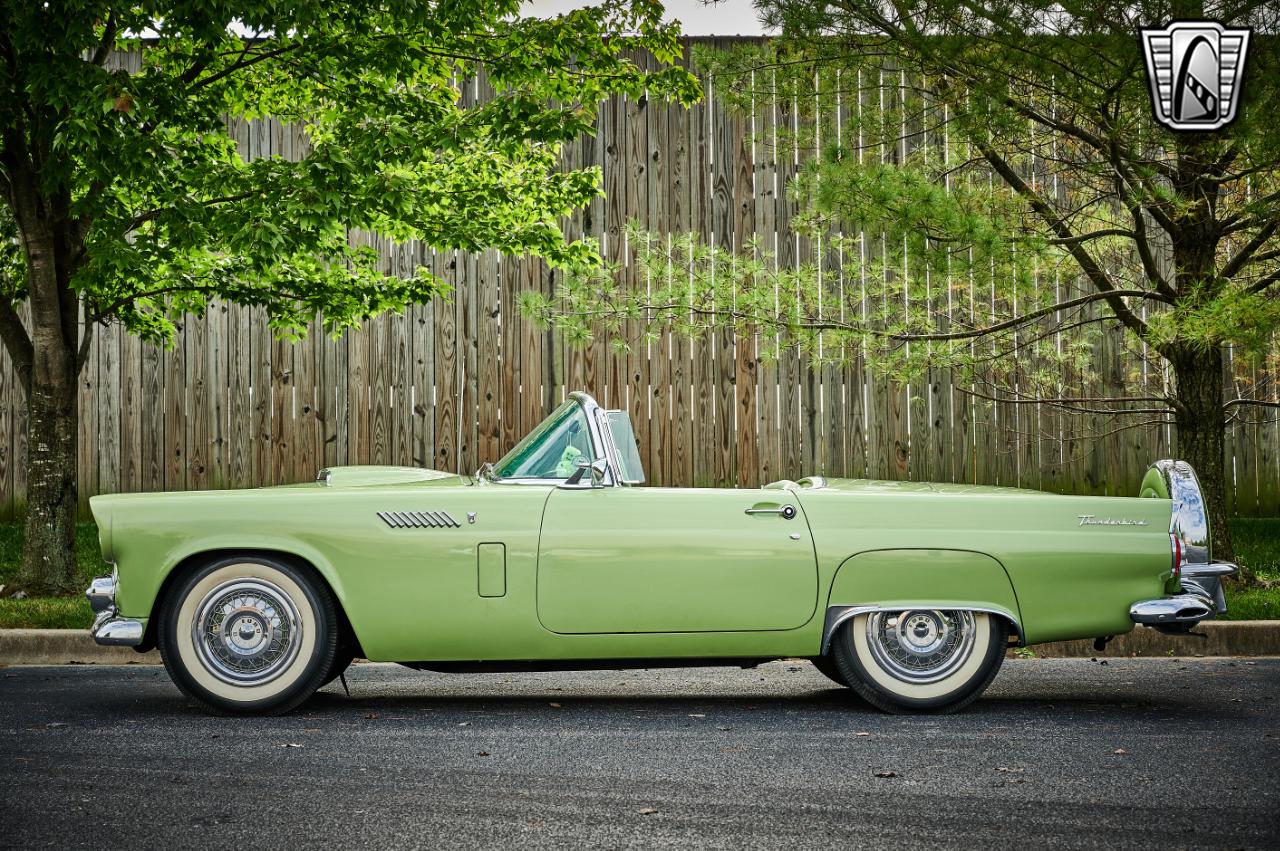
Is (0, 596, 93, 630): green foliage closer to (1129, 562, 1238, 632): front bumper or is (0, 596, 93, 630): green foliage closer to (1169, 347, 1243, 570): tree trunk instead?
(1129, 562, 1238, 632): front bumper

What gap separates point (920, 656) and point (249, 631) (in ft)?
9.61

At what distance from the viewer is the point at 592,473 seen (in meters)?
5.82

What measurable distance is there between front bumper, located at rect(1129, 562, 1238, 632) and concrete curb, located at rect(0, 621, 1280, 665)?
180 cm

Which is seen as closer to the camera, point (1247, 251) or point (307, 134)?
point (1247, 251)

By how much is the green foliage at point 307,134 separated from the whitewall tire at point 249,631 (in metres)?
3.01

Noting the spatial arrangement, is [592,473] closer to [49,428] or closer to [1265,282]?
[1265,282]

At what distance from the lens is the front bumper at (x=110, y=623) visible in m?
5.55

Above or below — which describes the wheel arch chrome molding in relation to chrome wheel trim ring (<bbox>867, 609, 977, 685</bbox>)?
above

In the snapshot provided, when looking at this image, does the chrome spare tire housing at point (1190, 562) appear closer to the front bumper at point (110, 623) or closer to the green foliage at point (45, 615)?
the front bumper at point (110, 623)

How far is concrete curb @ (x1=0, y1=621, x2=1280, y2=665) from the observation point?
25.1ft

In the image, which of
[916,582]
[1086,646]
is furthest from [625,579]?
[1086,646]

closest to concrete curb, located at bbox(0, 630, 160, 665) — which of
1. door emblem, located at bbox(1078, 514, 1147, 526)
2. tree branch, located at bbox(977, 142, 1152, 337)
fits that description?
door emblem, located at bbox(1078, 514, 1147, 526)

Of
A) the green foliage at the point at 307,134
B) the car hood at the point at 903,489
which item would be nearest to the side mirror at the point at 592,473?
the car hood at the point at 903,489

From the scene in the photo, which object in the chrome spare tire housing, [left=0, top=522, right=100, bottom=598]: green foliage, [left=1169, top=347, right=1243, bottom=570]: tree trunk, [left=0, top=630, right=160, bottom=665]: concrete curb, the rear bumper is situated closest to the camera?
the rear bumper
